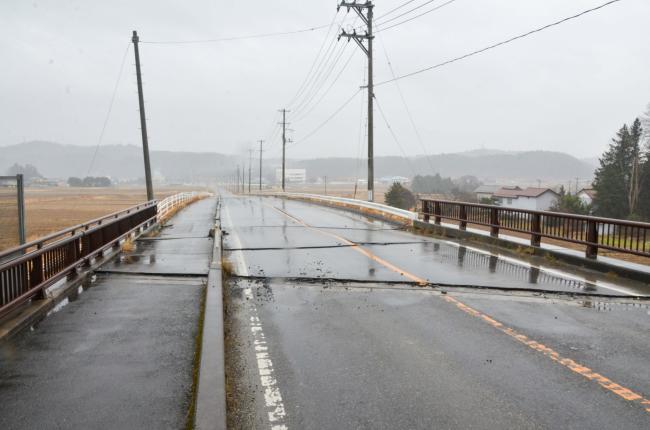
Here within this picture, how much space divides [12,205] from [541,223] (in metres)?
11.8

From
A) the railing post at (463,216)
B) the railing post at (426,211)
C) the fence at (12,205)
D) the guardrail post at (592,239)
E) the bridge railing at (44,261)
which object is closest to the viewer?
the bridge railing at (44,261)

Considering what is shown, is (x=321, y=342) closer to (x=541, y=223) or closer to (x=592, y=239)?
(x=592, y=239)

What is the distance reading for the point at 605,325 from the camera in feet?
20.1

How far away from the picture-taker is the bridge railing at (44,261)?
606 cm

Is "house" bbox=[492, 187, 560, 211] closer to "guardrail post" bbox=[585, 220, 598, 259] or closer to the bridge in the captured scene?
"guardrail post" bbox=[585, 220, 598, 259]

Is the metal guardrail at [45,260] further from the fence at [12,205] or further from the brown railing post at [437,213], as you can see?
the brown railing post at [437,213]

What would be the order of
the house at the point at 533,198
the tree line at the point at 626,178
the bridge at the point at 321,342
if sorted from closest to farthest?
the bridge at the point at 321,342, the tree line at the point at 626,178, the house at the point at 533,198

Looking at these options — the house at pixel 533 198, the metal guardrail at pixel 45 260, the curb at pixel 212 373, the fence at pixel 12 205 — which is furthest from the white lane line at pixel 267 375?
the house at pixel 533 198

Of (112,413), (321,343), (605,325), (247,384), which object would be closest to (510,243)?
(605,325)

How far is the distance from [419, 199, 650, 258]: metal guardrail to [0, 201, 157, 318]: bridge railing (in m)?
10.0

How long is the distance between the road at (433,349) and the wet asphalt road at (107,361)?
1.82 ft

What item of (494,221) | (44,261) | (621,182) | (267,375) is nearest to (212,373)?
(267,375)

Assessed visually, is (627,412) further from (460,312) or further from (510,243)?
(510,243)

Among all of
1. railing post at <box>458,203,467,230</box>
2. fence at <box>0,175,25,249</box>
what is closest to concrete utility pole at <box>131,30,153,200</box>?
railing post at <box>458,203,467,230</box>
